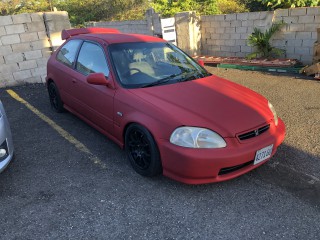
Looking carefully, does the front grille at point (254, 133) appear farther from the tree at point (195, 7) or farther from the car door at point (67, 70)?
the tree at point (195, 7)

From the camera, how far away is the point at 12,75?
746cm

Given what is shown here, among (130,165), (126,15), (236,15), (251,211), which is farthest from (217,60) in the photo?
(126,15)

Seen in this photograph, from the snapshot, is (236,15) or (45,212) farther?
(236,15)

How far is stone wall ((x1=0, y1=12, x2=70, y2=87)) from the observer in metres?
7.22

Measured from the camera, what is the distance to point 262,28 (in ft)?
27.8

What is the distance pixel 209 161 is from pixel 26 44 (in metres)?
6.46

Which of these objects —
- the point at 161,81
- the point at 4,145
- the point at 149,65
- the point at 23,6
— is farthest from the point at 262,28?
Answer: the point at 23,6

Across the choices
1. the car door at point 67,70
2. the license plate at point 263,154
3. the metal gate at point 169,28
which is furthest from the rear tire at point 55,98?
the metal gate at point 169,28

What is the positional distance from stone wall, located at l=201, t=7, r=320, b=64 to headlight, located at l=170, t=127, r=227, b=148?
613 centimetres

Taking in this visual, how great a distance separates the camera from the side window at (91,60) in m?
3.82

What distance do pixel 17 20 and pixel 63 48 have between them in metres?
3.20

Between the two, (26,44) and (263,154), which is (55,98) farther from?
(263,154)

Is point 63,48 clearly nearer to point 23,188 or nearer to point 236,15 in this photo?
point 23,188

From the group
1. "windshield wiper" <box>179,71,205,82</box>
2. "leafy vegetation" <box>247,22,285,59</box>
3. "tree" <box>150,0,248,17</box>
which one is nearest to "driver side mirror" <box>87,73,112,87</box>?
"windshield wiper" <box>179,71,205,82</box>
